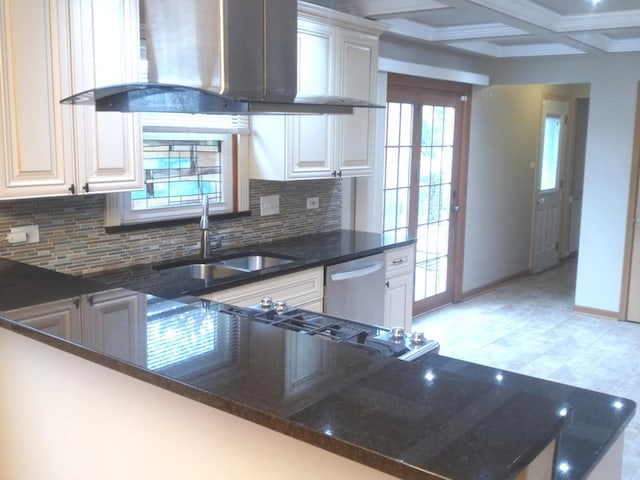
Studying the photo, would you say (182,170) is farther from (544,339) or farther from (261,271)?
(544,339)

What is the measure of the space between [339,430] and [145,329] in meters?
0.77

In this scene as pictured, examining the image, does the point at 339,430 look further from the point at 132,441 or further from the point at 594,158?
the point at 594,158

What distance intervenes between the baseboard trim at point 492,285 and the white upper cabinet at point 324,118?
2.67m

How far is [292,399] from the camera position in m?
1.22

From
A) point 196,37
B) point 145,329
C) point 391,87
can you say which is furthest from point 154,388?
point 391,87

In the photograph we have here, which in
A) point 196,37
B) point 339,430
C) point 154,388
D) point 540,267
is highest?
point 196,37

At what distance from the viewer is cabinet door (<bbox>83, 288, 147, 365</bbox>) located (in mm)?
1501

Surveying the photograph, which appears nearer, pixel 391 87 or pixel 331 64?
pixel 331 64

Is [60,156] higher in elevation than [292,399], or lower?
higher

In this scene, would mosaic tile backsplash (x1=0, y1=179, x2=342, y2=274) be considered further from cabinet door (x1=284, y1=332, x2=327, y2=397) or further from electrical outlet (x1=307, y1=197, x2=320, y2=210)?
cabinet door (x1=284, y1=332, x2=327, y2=397)

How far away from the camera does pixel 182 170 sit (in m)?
3.43

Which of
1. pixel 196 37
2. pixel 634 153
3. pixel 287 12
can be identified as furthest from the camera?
pixel 634 153

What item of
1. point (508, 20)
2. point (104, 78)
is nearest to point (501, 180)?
point (508, 20)

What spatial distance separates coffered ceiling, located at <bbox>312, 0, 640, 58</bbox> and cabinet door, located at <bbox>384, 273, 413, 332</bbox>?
1.71 meters
